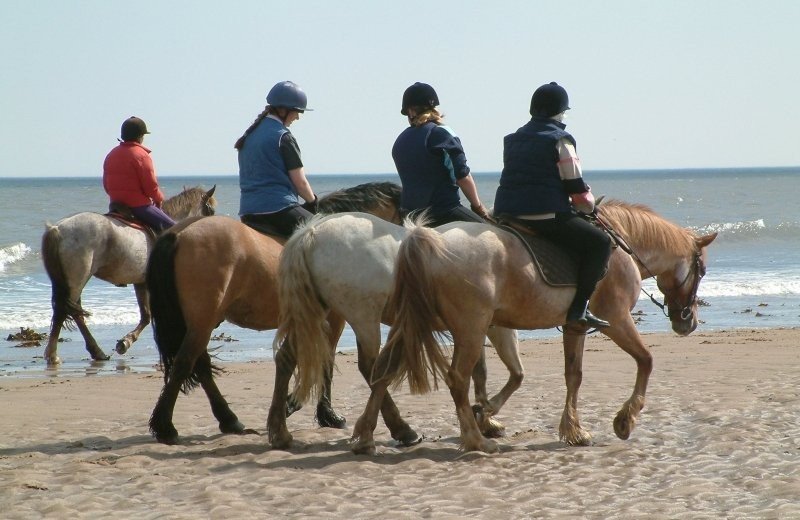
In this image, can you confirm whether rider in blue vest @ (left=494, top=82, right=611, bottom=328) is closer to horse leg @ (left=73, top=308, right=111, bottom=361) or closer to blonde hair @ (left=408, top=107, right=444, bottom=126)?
blonde hair @ (left=408, top=107, right=444, bottom=126)

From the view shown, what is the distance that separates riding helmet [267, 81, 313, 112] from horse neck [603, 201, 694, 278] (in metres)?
2.28

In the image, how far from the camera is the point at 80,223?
39.3 ft

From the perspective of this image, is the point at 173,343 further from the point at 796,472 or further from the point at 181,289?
the point at 796,472

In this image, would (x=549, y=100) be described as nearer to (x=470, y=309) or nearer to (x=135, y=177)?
(x=470, y=309)

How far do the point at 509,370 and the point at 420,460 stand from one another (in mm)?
1465

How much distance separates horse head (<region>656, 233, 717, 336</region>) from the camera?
806 centimetres

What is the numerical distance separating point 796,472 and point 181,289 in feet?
12.8

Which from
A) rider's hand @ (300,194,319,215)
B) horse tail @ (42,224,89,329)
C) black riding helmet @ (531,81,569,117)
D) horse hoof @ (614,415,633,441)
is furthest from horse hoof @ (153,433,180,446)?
horse tail @ (42,224,89,329)

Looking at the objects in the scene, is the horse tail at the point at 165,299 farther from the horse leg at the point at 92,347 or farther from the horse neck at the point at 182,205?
the horse leg at the point at 92,347

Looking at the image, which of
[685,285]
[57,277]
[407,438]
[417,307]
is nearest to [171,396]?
[407,438]

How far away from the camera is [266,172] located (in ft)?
24.4

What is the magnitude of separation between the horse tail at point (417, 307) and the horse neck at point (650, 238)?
1.75 metres

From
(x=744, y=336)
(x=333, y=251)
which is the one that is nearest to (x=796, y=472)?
(x=333, y=251)

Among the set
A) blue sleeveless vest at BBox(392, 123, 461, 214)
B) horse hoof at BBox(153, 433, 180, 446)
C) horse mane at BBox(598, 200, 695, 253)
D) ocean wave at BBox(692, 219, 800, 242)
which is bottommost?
ocean wave at BBox(692, 219, 800, 242)
